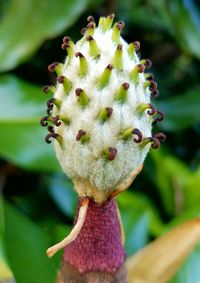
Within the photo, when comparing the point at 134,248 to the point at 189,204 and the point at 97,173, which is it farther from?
the point at 97,173

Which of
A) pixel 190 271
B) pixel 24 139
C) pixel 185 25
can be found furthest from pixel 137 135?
pixel 185 25

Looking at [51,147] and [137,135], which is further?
[51,147]

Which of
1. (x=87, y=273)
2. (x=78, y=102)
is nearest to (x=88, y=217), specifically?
(x=87, y=273)

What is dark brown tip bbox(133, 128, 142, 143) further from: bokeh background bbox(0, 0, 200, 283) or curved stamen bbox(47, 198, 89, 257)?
bokeh background bbox(0, 0, 200, 283)

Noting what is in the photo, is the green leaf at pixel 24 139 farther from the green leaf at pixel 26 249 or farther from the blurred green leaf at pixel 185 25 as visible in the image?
the blurred green leaf at pixel 185 25

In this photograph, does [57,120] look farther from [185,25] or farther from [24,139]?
[185,25]

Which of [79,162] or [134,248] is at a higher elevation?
[79,162]

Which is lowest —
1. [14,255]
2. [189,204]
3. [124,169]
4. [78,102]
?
[189,204]
